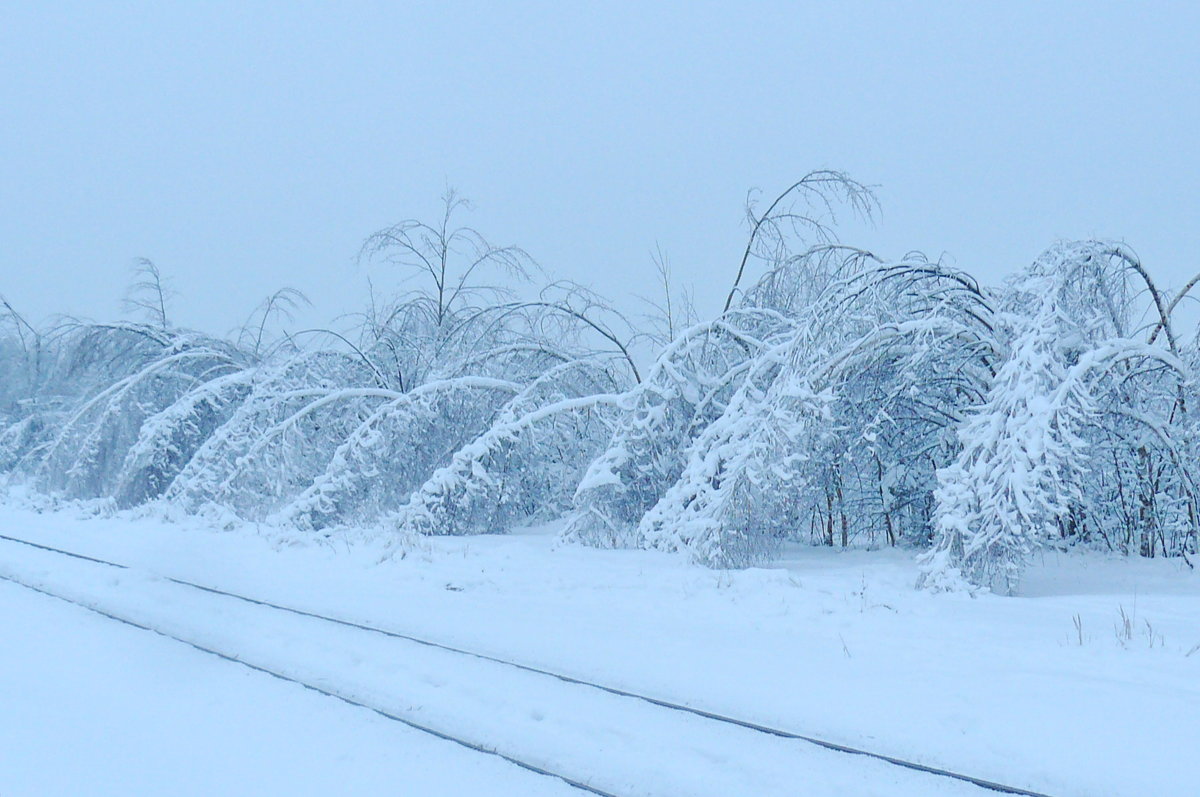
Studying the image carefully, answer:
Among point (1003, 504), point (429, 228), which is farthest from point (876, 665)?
point (429, 228)

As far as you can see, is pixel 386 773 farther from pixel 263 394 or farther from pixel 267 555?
pixel 263 394

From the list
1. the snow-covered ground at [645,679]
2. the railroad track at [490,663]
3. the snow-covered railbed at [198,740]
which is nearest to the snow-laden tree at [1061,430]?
the snow-covered ground at [645,679]

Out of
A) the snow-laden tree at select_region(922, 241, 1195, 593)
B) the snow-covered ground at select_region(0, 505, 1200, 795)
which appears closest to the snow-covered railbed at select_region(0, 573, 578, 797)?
the snow-covered ground at select_region(0, 505, 1200, 795)

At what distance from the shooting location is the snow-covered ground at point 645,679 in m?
4.67

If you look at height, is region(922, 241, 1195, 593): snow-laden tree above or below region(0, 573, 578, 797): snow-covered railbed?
above

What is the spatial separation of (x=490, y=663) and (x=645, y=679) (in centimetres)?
119

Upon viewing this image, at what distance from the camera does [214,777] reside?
4.62m

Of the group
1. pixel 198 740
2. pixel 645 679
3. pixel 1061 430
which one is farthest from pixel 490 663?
pixel 1061 430

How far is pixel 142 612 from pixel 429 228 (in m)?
14.4

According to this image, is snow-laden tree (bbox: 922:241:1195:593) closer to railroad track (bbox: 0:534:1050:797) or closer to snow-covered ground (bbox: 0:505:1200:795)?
snow-covered ground (bbox: 0:505:1200:795)

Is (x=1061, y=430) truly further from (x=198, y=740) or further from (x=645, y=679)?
(x=198, y=740)

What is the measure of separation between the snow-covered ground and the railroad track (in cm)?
9

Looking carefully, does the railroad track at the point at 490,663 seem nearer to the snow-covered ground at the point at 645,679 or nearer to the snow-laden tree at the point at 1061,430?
the snow-covered ground at the point at 645,679

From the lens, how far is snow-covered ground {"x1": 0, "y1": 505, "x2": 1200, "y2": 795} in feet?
15.3
